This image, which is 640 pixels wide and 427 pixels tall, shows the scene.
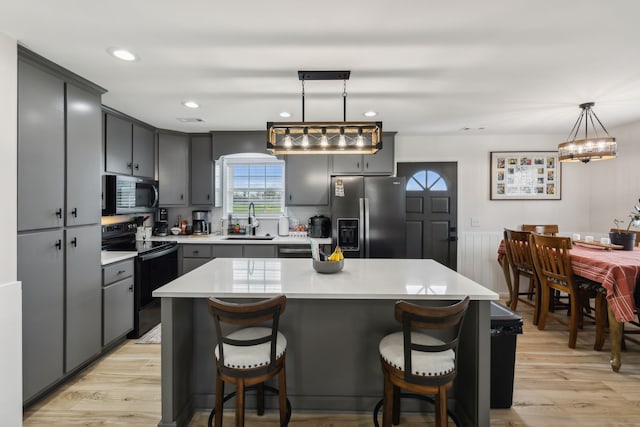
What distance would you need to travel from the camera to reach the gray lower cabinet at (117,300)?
2.70m

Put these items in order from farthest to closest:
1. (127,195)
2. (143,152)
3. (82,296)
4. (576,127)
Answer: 1. (576,127)
2. (143,152)
3. (127,195)
4. (82,296)

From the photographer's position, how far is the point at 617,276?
246cm

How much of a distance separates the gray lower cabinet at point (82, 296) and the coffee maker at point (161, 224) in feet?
5.24

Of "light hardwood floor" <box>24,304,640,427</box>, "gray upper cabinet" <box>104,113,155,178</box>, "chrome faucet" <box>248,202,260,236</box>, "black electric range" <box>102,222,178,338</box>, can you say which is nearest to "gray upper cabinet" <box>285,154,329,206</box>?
"chrome faucet" <box>248,202,260,236</box>

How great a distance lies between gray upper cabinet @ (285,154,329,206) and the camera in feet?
Result: 13.9

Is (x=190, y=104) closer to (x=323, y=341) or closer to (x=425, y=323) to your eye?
(x=323, y=341)

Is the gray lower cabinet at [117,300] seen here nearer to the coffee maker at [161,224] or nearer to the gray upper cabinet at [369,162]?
the coffee maker at [161,224]

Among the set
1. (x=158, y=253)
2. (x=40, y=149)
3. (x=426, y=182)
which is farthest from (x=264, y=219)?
(x=40, y=149)

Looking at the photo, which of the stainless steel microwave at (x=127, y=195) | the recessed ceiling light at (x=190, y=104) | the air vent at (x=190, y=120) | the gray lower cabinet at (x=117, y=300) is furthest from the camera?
the air vent at (x=190, y=120)

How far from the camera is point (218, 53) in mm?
2070

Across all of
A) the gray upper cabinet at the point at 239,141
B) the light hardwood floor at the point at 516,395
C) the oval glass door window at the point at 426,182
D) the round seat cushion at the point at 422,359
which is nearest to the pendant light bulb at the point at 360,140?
the round seat cushion at the point at 422,359

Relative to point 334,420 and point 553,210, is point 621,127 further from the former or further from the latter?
point 334,420

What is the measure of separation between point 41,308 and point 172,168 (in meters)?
2.44

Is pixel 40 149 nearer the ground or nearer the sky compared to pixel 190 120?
nearer the ground
